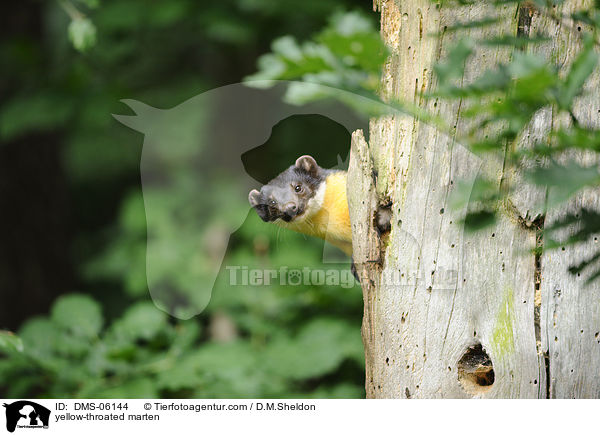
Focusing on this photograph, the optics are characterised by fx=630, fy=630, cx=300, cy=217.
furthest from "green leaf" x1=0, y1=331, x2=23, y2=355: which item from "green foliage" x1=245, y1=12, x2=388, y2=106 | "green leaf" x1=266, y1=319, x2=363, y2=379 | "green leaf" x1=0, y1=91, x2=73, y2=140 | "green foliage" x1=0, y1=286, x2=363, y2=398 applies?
"green leaf" x1=0, y1=91, x2=73, y2=140

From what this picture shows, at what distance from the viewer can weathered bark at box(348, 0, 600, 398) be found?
1511 millimetres

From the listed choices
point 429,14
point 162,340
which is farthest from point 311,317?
point 429,14

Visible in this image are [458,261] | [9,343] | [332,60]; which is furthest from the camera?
[9,343]

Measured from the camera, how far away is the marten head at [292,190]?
195 cm

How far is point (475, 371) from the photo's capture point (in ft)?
5.36

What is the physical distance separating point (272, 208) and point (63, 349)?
3.85 feet

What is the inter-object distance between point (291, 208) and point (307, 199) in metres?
0.07

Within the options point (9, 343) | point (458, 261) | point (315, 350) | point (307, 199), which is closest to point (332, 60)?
point (458, 261)

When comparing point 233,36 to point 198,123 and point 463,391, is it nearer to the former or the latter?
point 198,123
